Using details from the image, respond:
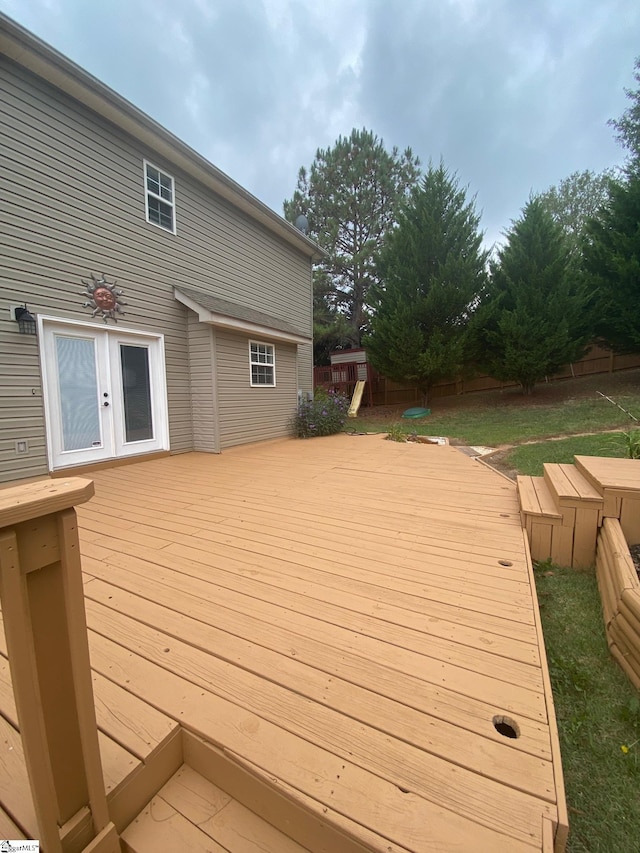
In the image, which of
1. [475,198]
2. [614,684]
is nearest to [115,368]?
[614,684]

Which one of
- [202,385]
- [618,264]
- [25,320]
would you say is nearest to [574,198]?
[618,264]

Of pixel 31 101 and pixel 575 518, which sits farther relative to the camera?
pixel 31 101

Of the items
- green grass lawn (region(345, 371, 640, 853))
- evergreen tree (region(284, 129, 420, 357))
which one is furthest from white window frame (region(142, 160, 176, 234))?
evergreen tree (region(284, 129, 420, 357))

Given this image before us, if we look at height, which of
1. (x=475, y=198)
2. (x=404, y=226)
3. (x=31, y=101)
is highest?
(x=475, y=198)

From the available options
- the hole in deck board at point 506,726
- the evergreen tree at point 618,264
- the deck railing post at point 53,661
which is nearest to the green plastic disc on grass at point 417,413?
the evergreen tree at point 618,264

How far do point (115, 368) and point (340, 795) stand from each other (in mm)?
5644

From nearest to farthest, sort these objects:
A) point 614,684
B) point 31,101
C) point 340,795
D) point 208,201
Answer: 1. point 340,795
2. point 614,684
3. point 31,101
4. point 208,201

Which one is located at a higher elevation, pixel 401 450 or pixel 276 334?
pixel 276 334

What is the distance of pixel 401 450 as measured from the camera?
6.16 meters

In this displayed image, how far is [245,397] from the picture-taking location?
7102mm

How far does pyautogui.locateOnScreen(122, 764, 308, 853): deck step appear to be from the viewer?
0.97 metres

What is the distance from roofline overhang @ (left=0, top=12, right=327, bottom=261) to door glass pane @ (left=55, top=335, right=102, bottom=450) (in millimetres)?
3136

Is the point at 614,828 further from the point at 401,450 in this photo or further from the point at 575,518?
the point at 401,450

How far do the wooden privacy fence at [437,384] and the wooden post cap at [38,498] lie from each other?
11.9m
